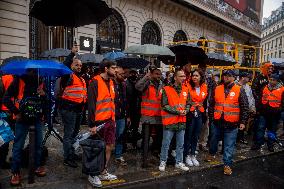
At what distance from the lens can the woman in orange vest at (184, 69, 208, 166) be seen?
6.29 metres

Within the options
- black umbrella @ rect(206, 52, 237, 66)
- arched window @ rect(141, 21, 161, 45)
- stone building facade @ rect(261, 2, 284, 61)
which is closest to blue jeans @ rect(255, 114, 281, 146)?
black umbrella @ rect(206, 52, 237, 66)

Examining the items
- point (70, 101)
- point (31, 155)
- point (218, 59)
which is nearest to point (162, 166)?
point (70, 101)

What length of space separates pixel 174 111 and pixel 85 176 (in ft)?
6.67

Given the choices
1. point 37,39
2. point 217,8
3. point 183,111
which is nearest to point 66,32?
point 37,39

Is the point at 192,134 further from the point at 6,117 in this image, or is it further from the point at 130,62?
the point at 6,117

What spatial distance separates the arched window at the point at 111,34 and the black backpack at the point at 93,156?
9.95 m

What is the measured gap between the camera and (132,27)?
15609 mm

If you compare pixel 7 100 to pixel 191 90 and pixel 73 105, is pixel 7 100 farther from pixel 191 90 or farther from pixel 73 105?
pixel 191 90

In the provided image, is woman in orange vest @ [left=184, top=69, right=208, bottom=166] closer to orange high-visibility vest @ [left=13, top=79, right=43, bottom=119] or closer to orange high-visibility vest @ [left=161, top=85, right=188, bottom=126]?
orange high-visibility vest @ [left=161, top=85, right=188, bottom=126]

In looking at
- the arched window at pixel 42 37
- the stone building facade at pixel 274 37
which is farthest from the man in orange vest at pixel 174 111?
the stone building facade at pixel 274 37

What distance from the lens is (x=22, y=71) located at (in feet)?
14.8

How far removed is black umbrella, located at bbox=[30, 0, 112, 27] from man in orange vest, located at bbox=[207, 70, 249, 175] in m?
2.83

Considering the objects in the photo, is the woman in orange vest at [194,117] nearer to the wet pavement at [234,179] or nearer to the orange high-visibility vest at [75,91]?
the wet pavement at [234,179]

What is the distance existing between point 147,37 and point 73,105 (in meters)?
12.3
